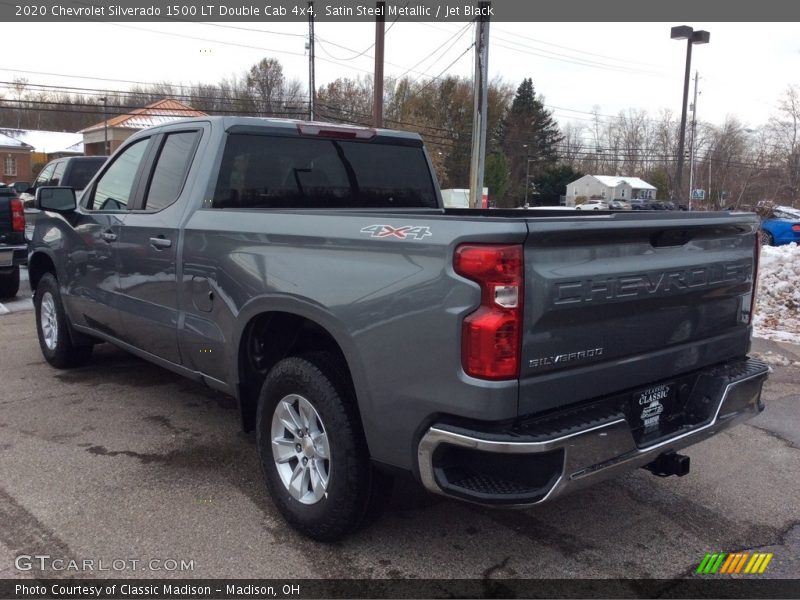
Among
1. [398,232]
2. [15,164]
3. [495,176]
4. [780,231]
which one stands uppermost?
[15,164]

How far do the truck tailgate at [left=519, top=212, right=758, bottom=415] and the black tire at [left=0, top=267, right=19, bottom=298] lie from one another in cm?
909

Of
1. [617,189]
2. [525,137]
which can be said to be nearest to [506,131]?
[525,137]

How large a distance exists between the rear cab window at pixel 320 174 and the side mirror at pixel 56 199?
1.93m

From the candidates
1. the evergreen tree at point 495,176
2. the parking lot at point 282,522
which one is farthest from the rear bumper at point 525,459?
the evergreen tree at point 495,176

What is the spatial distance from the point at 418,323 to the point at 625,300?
0.84 meters

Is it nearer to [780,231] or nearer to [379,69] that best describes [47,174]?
[379,69]

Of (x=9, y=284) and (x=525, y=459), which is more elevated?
(x=525, y=459)

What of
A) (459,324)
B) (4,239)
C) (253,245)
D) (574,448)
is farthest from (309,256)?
(4,239)

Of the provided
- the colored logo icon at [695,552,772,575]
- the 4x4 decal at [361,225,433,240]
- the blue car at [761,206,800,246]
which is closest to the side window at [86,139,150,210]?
the 4x4 decal at [361,225,433,240]

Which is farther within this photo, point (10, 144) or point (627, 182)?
point (627, 182)

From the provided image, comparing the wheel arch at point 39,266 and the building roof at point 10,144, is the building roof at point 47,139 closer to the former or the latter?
the building roof at point 10,144

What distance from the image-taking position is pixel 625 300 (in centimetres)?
283

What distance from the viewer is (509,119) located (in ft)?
233

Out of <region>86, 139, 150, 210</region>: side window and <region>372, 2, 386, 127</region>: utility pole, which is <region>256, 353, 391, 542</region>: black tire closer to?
<region>86, 139, 150, 210</region>: side window
